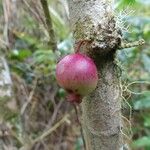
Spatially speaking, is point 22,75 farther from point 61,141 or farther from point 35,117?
point 61,141

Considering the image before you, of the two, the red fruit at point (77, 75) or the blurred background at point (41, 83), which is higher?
the red fruit at point (77, 75)

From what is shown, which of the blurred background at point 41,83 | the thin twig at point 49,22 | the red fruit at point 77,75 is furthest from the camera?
the blurred background at point 41,83

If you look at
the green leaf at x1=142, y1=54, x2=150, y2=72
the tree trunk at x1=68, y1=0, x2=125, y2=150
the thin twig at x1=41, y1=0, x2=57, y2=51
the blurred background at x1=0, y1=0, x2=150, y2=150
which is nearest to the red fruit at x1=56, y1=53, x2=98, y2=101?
the tree trunk at x1=68, y1=0, x2=125, y2=150

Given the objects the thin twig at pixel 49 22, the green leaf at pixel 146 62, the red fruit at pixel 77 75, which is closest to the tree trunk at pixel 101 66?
the red fruit at pixel 77 75

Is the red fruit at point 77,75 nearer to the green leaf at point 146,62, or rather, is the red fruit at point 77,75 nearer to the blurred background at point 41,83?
the blurred background at point 41,83

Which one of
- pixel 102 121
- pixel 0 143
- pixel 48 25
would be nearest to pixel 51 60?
pixel 0 143

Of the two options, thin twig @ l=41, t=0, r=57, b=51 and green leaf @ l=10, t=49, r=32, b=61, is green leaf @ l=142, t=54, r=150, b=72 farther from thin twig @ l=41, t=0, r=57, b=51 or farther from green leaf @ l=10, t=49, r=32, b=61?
thin twig @ l=41, t=0, r=57, b=51
